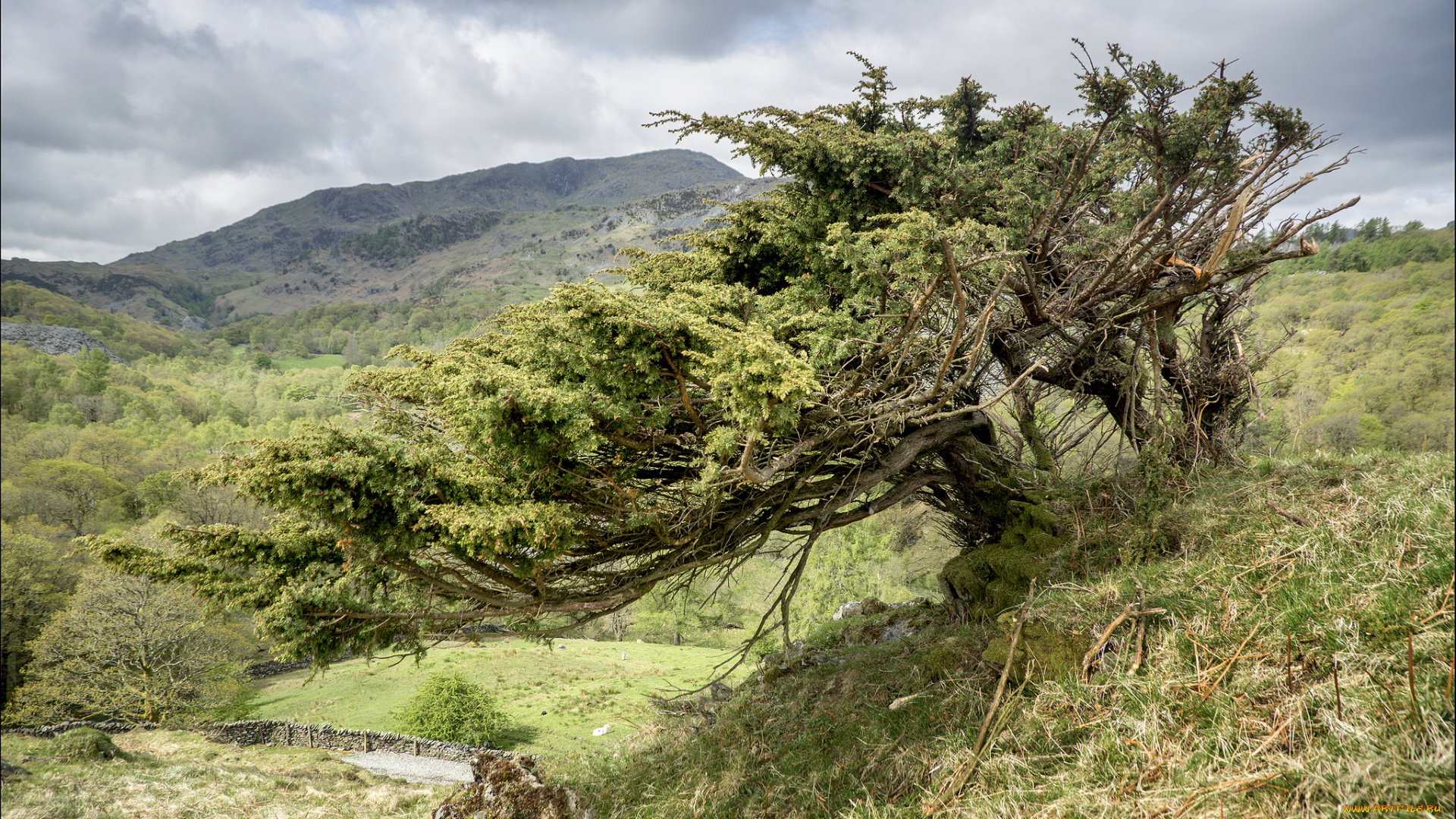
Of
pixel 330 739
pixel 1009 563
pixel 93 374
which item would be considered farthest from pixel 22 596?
pixel 93 374

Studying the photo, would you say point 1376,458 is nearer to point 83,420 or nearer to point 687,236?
point 687,236

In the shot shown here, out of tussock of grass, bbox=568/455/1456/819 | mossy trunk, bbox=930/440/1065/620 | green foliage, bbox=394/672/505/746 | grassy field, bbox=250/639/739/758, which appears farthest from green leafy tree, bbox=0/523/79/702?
mossy trunk, bbox=930/440/1065/620

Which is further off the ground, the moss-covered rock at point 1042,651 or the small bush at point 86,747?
the moss-covered rock at point 1042,651

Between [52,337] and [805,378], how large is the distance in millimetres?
153017

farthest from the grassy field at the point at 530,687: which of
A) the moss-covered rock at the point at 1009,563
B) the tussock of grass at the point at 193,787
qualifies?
the moss-covered rock at the point at 1009,563

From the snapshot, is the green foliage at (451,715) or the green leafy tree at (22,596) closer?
the green foliage at (451,715)

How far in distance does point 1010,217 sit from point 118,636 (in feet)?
106

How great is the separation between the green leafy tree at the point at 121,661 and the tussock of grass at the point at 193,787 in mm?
1885

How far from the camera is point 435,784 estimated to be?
56.1 feet

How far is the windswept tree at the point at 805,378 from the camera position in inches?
175

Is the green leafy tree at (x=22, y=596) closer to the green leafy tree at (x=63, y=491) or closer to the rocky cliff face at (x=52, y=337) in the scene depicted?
the green leafy tree at (x=63, y=491)

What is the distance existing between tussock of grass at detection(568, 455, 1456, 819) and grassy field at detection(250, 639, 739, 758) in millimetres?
17365

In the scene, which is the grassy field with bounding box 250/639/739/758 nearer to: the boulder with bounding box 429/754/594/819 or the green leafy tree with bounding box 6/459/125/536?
the boulder with bounding box 429/754/594/819

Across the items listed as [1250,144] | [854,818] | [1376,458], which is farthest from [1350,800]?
[1250,144]
